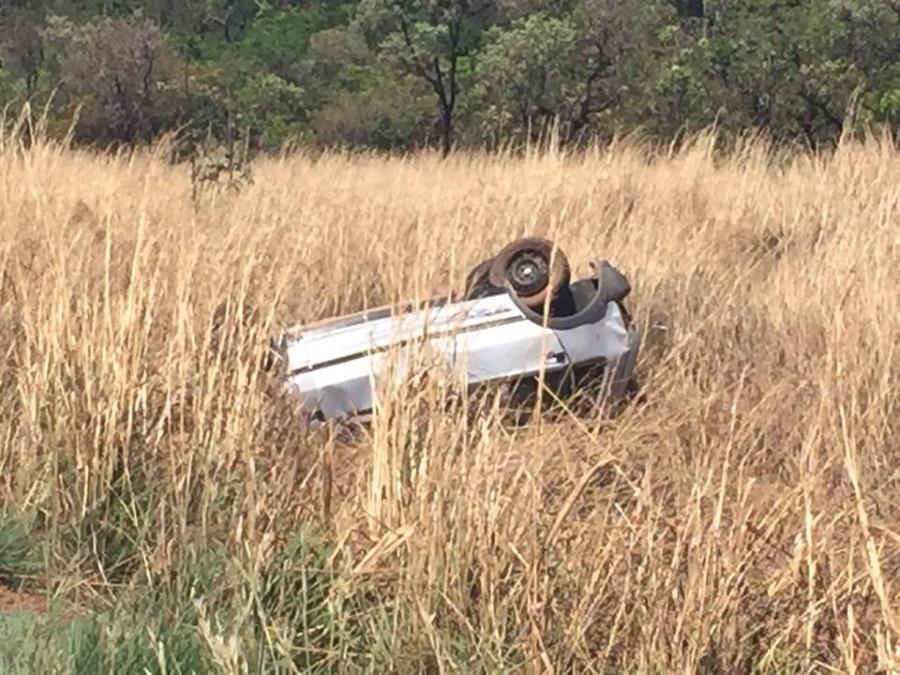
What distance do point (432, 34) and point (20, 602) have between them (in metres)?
20.2

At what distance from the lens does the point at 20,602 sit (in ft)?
8.68

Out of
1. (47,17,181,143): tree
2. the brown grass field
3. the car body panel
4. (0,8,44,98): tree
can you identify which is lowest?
(0,8,44,98): tree

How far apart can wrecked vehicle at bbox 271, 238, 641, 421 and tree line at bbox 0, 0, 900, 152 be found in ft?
11.7

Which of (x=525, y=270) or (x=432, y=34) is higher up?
(x=525, y=270)

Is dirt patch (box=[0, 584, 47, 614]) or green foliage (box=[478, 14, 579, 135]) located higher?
dirt patch (box=[0, 584, 47, 614])

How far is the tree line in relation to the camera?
15.4 metres

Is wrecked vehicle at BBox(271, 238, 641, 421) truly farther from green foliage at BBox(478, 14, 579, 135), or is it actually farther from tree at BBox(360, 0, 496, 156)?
tree at BBox(360, 0, 496, 156)

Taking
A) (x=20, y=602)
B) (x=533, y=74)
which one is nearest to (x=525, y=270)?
(x=20, y=602)

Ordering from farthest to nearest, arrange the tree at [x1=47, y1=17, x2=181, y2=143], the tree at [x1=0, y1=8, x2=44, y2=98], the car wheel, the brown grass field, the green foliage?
Answer: the tree at [x1=0, y1=8, x2=44, y2=98] → the tree at [x1=47, y1=17, x2=181, y2=143] → the green foliage → the car wheel → the brown grass field

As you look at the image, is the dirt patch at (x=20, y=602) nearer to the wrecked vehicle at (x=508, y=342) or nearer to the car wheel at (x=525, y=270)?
the wrecked vehicle at (x=508, y=342)

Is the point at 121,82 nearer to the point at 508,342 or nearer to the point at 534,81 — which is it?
the point at 534,81

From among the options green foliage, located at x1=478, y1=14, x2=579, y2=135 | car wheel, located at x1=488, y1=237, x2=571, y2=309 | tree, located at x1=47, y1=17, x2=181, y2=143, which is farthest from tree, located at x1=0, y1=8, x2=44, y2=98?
car wheel, located at x1=488, y1=237, x2=571, y2=309

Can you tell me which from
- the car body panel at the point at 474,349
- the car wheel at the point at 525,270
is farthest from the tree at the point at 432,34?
the car body panel at the point at 474,349

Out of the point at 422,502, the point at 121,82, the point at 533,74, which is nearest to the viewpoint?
the point at 422,502
